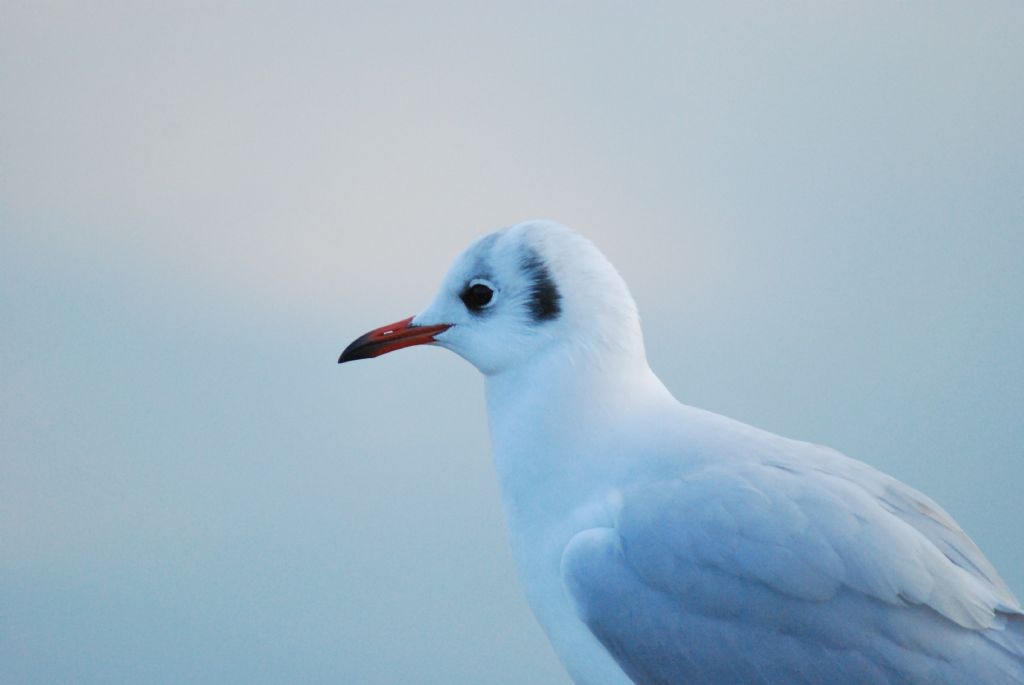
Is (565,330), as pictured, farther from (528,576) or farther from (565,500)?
(528,576)

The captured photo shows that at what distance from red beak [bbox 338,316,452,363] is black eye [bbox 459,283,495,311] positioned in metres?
0.14

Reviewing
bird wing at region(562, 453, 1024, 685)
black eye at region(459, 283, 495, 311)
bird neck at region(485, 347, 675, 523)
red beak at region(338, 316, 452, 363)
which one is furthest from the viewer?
red beak at region(338, 316, 452, 363)

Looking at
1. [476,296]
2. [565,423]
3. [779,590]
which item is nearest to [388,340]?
[476,296]

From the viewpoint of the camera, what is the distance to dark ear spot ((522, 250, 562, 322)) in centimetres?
300

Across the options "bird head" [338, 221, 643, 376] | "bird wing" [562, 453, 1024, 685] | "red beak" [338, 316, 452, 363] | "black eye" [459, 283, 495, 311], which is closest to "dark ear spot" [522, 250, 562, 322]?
"bird head" [338, 221, 643, 376]

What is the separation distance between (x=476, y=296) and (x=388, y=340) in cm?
30

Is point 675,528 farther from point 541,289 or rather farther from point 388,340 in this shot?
point 388,340

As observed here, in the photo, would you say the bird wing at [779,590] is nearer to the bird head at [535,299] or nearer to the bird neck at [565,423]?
the bird neck at [565,423]

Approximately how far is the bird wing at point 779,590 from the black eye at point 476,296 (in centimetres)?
62

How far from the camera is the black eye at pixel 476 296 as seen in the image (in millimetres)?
3090

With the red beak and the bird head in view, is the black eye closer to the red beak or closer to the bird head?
the bird head

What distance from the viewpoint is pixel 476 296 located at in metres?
3.11

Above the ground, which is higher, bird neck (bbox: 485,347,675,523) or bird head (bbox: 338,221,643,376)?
bird head (bbox: 338,221,643,376)

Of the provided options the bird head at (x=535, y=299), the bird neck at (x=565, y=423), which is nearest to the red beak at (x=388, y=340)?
the bird head at (x=535, y=299)
